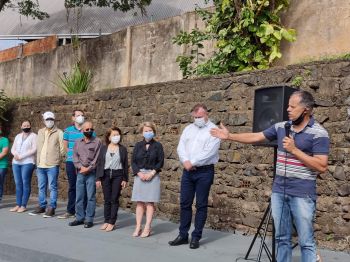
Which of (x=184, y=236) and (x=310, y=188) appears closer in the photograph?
(x=310, y=188)

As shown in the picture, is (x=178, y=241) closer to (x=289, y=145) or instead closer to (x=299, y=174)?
(x=299, y=174)

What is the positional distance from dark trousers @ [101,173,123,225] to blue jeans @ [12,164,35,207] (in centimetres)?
222

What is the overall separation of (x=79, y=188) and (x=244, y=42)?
3668mm

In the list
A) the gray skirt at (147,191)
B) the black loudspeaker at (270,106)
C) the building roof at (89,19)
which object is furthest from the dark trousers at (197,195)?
the building roof at (89,19)

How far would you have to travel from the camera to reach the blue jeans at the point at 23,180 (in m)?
9.77

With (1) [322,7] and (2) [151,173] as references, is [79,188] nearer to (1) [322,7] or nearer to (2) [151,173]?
(2) [151,173]

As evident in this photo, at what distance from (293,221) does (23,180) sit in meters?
6.19

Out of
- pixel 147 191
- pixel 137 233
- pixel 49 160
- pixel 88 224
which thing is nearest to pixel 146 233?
pixel 137 233

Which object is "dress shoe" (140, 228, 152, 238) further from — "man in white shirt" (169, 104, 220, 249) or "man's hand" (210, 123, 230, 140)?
"man's hand" (210, 123, 230, 140)

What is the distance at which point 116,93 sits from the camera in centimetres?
1075

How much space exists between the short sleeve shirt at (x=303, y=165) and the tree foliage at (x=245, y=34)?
4056 mm

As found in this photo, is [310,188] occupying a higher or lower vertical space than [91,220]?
higher

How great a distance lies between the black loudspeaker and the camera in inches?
217

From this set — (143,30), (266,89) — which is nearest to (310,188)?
Answer: (266,89)
